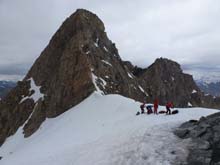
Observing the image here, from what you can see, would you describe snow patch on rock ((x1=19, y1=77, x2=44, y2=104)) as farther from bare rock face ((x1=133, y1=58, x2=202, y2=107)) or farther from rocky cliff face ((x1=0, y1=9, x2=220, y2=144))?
bare rock face ((x1=133, y1=58, x2=202, y2=107))

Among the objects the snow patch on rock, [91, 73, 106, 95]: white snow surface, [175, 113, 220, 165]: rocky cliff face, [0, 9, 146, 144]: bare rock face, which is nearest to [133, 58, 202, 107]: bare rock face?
[0, 9, 146, 144]: bare rock face

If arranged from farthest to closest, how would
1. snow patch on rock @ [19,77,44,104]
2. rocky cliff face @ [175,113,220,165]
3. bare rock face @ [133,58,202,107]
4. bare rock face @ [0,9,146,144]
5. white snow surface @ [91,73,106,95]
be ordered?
bare rock face @ [133,58,202,107], snow patch on rock @ [19,77,44,104], bare rock face @ [0,9,146,144], white snow surface @ [91,73,106,95], rocky cliff face @ [175,113,220,165]

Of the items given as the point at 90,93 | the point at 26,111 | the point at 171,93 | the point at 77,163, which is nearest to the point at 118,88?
the point at 90,93

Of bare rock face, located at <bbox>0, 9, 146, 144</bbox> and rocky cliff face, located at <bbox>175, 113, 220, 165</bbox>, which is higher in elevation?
bare rock face, located at <bbox>0, 9, 146, 144</bbox>

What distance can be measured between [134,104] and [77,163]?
20.6m

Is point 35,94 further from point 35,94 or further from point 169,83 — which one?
point 169,83

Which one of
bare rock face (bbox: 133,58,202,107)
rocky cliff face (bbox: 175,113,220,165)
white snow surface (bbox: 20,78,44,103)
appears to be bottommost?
rocky cliff face (bbox: 175,113,220,165)

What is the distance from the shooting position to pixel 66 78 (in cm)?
6731

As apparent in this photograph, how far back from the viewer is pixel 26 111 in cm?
7475

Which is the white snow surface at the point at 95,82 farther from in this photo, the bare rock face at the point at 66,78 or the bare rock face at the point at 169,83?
the bare rock face at the point at 169,83

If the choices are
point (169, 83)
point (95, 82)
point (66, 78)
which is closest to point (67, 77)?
point (66, 78)

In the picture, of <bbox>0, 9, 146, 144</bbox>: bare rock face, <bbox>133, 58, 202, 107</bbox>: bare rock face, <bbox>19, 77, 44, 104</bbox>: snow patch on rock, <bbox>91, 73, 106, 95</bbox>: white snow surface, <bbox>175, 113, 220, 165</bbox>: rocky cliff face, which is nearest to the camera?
<bbox>175, 113, 220, 165</bbox>: rocky cliff face

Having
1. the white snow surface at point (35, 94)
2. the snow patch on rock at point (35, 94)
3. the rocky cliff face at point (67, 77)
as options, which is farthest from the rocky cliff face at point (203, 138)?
the white snow surface at point (35, 94)

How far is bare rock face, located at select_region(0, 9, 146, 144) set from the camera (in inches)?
2434
